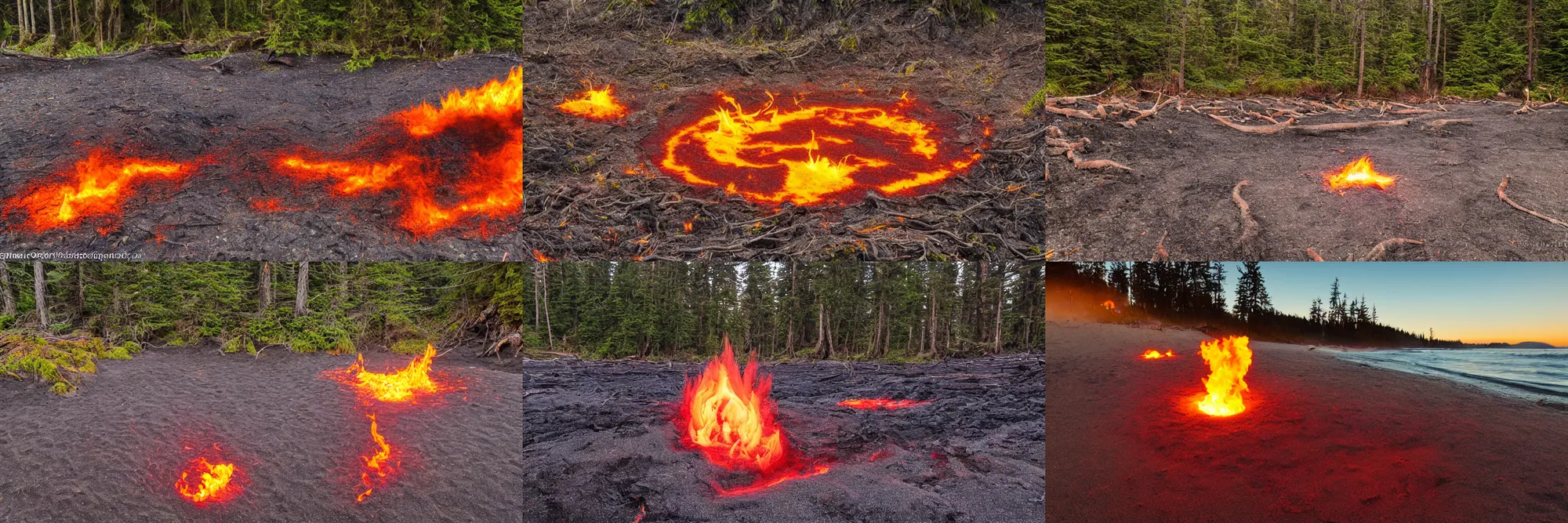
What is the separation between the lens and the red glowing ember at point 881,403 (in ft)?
26.2

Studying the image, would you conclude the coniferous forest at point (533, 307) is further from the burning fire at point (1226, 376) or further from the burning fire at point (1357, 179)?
the burning fire at point (1357, 179)

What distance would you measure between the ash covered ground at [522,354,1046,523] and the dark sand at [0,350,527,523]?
0.58m

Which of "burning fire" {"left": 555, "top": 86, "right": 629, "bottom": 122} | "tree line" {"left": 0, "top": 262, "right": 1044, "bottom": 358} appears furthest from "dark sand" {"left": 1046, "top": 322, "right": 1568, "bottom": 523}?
"burning fire" {"left": 555, "top": 86, "right": 629, "bottom": 122}

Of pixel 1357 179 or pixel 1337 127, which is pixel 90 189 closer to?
pixel 1357 179

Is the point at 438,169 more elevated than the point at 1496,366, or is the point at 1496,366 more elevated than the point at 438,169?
the point at 438,169

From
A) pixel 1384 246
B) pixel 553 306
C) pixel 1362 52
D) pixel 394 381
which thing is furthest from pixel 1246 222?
pixel 1362 52

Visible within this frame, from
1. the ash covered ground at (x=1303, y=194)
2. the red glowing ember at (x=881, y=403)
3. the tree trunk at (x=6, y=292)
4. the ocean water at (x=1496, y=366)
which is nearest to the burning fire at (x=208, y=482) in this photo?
the tree trunk at (x=6, y=292)

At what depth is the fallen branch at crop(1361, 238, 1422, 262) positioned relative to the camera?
22.3ft

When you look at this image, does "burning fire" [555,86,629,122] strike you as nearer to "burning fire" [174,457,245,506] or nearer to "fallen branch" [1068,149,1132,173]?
"burning fire" [174,457,245,506]

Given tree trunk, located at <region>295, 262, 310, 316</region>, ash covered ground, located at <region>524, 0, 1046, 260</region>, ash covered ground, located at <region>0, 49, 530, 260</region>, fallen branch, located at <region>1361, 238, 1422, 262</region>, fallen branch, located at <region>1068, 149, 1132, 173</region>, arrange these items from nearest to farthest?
fallen branch, located at <region>1361, 238, 1422, 262</region>, ash covered ground, located at <region>0, 49, 530, 260</region>, ash covered ground, located at <region>524, 0, 1046, 260</region>, fallen branch, located at <region>1068, 149, 1132, 173</region>, tree trunk, located at <region>295, 262, 310, 316</region>

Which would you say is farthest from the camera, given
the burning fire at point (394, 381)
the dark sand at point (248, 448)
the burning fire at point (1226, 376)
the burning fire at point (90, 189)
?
the burning fire at point (394, 381)

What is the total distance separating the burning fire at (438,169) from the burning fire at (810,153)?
210cm

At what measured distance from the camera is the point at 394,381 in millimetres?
8844

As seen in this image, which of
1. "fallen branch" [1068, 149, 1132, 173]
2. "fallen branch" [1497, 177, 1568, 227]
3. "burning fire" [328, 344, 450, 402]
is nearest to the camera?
"fallen branch" [1497, 177, 1568, 227]
